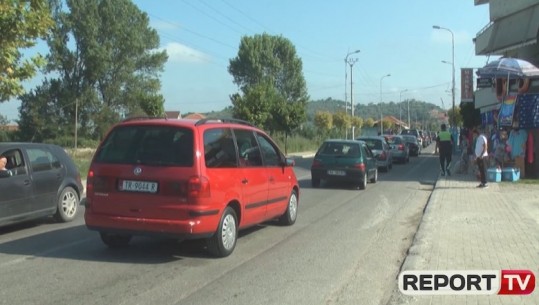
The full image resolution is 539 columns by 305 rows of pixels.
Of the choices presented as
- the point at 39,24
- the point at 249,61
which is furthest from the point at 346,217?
the point at 249,61

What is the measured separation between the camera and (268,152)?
31.1ft

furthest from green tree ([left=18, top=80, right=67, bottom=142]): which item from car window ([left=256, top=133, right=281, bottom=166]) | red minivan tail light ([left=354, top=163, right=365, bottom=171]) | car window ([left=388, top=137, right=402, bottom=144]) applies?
car window ([left=256, top=133, right=281, bottom=166])

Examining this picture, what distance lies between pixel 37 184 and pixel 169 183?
13.2ft

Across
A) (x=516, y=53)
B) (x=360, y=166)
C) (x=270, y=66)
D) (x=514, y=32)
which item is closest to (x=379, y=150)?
(x=360, y=166)

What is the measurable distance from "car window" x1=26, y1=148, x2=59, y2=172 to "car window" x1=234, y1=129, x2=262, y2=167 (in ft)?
13.2

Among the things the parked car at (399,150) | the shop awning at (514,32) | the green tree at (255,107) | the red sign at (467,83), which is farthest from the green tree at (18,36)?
the red sign at (467,83)

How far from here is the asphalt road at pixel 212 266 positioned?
6035 millimetres

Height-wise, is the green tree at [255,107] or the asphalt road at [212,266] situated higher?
the green tree at [255,107]

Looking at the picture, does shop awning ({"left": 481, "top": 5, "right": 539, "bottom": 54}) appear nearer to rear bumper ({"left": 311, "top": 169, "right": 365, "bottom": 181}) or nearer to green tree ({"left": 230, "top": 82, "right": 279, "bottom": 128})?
rear bumper ({"left": 311, "top": 169, "right": 365, "bottom": 181})

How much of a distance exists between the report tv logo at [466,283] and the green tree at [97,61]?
61.8 m

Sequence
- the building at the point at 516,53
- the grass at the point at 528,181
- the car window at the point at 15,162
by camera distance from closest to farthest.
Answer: the car window at the point at 15,162 < the grass at the point at 528,181 < the building at the point at 516,53

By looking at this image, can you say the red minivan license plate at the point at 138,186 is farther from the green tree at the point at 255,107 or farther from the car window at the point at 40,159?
the green tree at the point at 255,107

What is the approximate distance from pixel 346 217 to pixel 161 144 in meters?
5.32

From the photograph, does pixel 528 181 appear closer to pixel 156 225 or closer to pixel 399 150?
pixel 399 150
